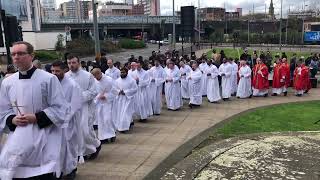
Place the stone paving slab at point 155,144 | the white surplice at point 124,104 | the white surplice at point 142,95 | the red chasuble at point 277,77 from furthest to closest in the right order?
the red chasuble at point 277,77 → the white surplice at point 142,95 → the white surplice at point 124,104 → the stone paving slab at point 155,144

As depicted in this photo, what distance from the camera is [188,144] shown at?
9.98 meters

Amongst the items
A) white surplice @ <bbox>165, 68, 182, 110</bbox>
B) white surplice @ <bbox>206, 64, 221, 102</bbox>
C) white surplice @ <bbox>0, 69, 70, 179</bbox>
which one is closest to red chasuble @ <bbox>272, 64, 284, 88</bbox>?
white surplice @ <bbox>206, 64, 221, 102</bbox>

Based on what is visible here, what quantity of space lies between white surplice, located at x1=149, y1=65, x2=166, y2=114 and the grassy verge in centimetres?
279

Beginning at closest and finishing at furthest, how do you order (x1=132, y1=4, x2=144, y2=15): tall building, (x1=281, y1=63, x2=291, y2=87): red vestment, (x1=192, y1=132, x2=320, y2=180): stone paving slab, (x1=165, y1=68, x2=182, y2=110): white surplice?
(x1=192, y1=132, x2=320, y2=180): stone paving slab, (x1=165, y1=68, x2=182, y2=110): white surplice, (x1=281, y1=63, x2=291, y2=87): red vestment, (x1=132, y1=4, x2=144, y2=15): tall building

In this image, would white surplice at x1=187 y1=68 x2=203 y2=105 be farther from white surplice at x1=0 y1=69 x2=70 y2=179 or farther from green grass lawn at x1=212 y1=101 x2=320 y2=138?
white surplice at x1=0 y1=69 x2=70 y2=179

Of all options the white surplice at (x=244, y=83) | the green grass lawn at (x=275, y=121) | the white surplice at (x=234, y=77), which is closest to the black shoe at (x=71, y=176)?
the green grass lawn at (x=275, y=121)

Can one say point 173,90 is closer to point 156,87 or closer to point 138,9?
point 156,87

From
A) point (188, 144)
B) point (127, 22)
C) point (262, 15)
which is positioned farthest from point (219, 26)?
point (188, 144)

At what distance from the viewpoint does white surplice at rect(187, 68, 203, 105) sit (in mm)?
16453

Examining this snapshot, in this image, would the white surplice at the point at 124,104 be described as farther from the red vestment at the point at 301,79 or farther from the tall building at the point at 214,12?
the tall building at the point at 214,12

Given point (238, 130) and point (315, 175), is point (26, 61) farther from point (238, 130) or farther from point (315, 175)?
point (238, 130)

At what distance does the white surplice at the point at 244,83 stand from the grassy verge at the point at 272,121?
303 cm

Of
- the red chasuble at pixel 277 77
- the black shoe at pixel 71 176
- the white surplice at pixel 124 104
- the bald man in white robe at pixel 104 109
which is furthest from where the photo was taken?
the red chasuble at pixel 277 77

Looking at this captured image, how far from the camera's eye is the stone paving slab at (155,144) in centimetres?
810
